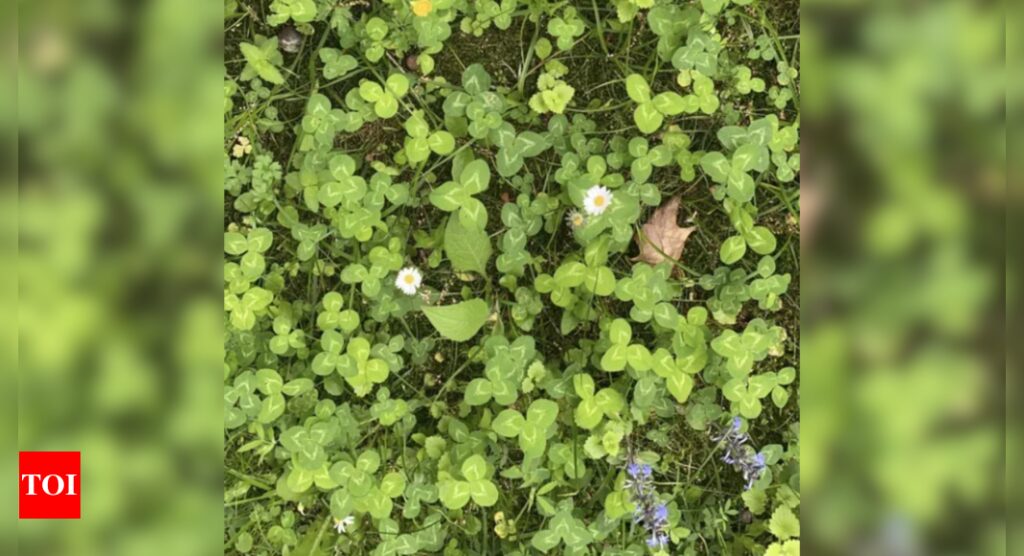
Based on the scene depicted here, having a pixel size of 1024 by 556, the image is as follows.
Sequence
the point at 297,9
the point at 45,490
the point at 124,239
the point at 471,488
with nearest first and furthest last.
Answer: the point at 124,239 < the point at 45,490 < the point at 471,488 < the point at 297,9

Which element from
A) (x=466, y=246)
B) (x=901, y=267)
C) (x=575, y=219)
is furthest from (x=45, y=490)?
(x=901, y=267)

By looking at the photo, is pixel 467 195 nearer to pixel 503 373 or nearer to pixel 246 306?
pixel 503 373

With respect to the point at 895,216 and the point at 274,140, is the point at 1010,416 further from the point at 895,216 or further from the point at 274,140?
the point at 274,140

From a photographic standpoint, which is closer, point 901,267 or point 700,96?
point 901,267

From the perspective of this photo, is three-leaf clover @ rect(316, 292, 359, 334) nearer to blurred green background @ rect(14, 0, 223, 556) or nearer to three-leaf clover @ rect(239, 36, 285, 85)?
three-leaf clover @ rect(239, 36, 285, 85)

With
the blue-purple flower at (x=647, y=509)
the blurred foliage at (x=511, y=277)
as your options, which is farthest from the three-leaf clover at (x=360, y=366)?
the blue-purple flower at (x=647, y=509)

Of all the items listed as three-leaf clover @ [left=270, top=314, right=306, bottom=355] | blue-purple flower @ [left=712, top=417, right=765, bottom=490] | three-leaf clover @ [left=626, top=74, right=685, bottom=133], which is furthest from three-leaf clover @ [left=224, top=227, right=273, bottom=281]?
blue-purple flower @ [left=712, top=417, right=765, bottom=490]
